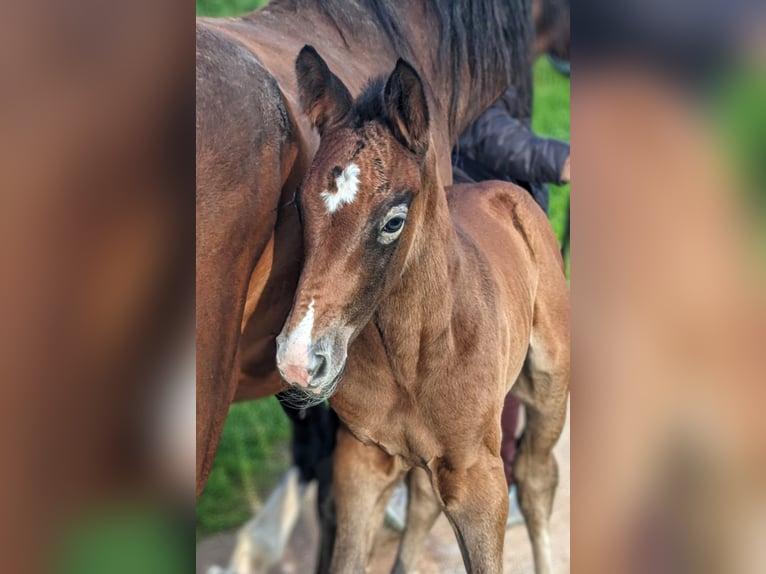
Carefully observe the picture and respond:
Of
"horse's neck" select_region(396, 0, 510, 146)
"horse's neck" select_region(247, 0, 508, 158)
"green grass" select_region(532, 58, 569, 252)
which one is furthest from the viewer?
"green grass" select_region(532, 58, 569, 252)

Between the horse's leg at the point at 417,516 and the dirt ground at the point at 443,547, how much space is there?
0.04m

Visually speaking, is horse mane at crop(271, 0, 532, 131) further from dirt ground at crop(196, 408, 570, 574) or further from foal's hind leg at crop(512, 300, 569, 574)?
dirt ground at crop(196, 408, 570, 574)

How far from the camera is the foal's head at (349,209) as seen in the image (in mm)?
1517

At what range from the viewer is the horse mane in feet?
6.72

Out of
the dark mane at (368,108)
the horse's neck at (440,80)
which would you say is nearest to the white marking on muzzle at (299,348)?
the dark mane at (368,108)

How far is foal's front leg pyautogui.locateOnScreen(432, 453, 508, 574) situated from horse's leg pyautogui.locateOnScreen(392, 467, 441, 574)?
1.04ft

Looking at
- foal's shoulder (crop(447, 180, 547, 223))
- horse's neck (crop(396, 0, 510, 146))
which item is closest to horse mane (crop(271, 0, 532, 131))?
horse's neck (crop(396, 0, 510, 146))

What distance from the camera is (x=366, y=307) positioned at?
5.24ft

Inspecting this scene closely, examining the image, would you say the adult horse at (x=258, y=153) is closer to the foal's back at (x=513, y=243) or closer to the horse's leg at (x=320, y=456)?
the foal's back at (x=513, y=243)

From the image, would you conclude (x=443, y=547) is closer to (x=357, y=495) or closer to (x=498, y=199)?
(x=357, y=495)
